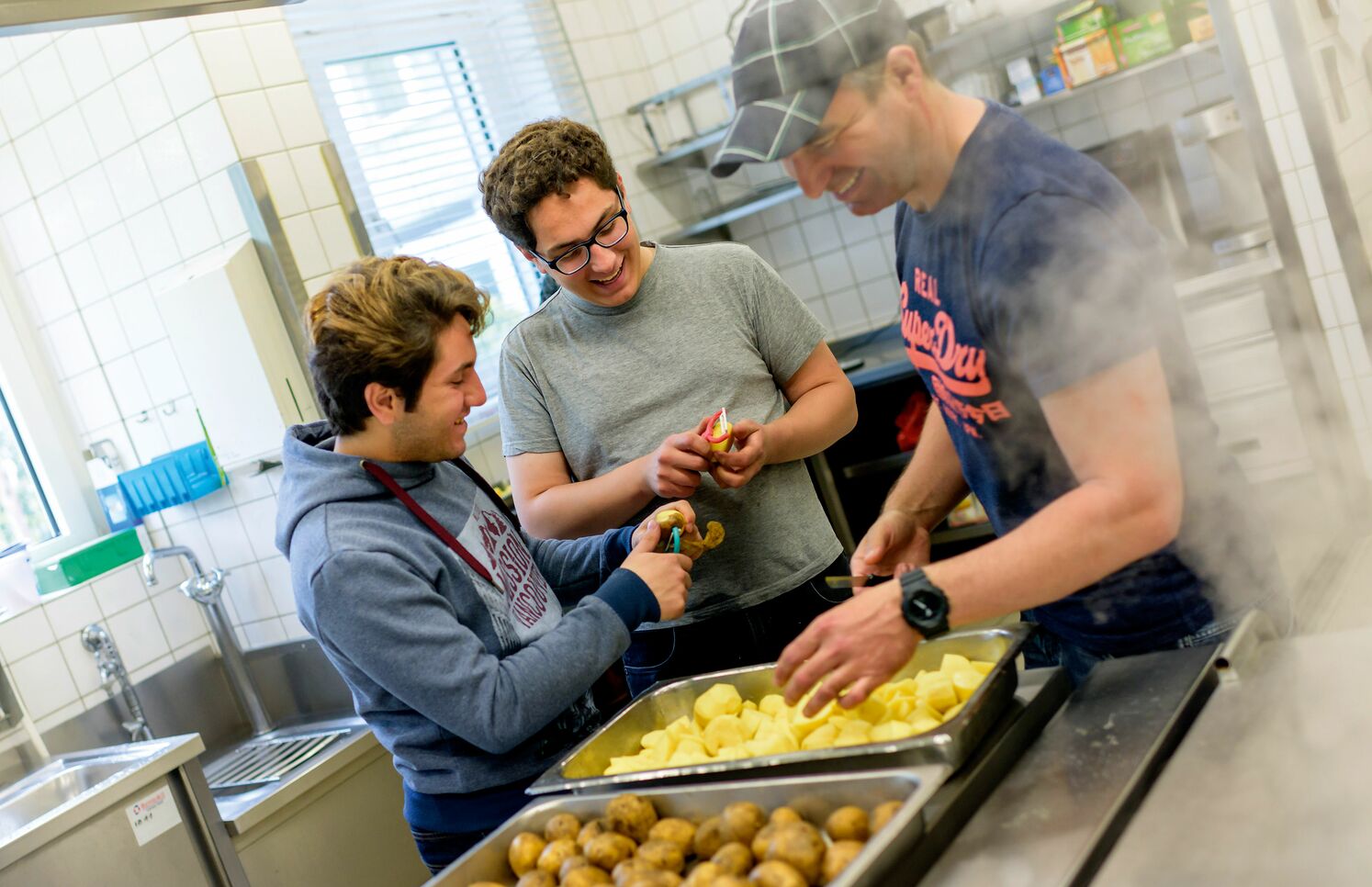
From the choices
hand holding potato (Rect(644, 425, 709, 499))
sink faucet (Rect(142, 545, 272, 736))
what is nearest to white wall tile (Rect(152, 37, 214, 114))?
sink faucet (Rect(142, 545, 272, 736))

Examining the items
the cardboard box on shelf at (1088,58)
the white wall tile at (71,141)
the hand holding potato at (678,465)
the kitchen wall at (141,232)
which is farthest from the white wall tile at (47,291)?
the cardboard box on shelf at (1088,58)

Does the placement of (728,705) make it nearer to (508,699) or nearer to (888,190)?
(508,699)

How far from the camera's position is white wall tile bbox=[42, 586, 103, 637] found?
299cm

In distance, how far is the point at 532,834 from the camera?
1.34 metres

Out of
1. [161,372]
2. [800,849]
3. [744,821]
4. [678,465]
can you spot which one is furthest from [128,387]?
[800,849]

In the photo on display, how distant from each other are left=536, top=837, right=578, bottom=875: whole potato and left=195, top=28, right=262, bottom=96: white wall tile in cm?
227

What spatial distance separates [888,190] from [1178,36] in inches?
89.4

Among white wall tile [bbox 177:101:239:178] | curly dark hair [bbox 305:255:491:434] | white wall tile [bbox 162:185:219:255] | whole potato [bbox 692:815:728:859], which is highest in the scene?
white wall tile [bbox 177:101:239:178]

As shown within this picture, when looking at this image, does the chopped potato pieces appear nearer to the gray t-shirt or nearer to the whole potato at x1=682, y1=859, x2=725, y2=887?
the whole potato at x1=682, y1=859, x2=725, y2=887

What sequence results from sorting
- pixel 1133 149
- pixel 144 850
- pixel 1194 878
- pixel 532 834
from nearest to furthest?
pixel 1194 878 < pixel 532 834 < pixel 144 850 < pixel 1133 149

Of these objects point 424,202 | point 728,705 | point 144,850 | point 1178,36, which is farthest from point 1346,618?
point 424,202

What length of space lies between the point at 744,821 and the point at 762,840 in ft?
0.16

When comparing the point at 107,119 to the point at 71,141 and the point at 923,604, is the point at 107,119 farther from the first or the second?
the point at 923,604

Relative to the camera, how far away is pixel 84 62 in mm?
3016
